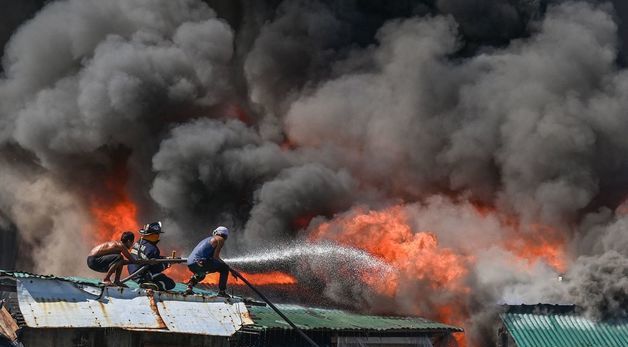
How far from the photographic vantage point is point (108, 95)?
96.2 ft

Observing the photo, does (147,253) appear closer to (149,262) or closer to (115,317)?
(149,262)

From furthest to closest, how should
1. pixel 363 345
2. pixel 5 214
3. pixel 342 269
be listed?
pixel 5 214 → pixel 342 269 → pixel 363 345

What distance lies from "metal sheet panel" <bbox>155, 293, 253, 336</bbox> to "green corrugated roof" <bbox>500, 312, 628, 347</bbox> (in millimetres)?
9630

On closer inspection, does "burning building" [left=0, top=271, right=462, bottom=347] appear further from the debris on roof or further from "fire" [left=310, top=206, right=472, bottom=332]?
"fire" [left=310, top=206, right=472, bottom=332]

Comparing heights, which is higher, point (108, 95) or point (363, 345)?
point (108, 95)

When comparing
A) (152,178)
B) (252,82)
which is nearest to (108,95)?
(152,178)

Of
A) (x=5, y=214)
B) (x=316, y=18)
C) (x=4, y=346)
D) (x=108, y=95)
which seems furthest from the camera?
(x=5, y=214)

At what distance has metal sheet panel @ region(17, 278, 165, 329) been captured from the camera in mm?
13961

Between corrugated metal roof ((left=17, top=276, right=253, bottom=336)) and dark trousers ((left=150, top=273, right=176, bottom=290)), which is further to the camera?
dark trousers ((left=150, top=273, right=176, bottom=290))

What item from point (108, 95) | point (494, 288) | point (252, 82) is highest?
point (252, 82)

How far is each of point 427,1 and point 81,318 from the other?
22022mm

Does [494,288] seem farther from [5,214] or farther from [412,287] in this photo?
[5,214]

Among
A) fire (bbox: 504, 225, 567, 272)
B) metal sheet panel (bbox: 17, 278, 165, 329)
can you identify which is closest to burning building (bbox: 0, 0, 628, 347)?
fire (bbox: 504, 225, 567, 272)

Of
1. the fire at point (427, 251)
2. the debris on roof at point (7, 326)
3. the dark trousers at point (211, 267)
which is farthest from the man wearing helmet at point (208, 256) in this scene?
the fire at point (427, 251)
